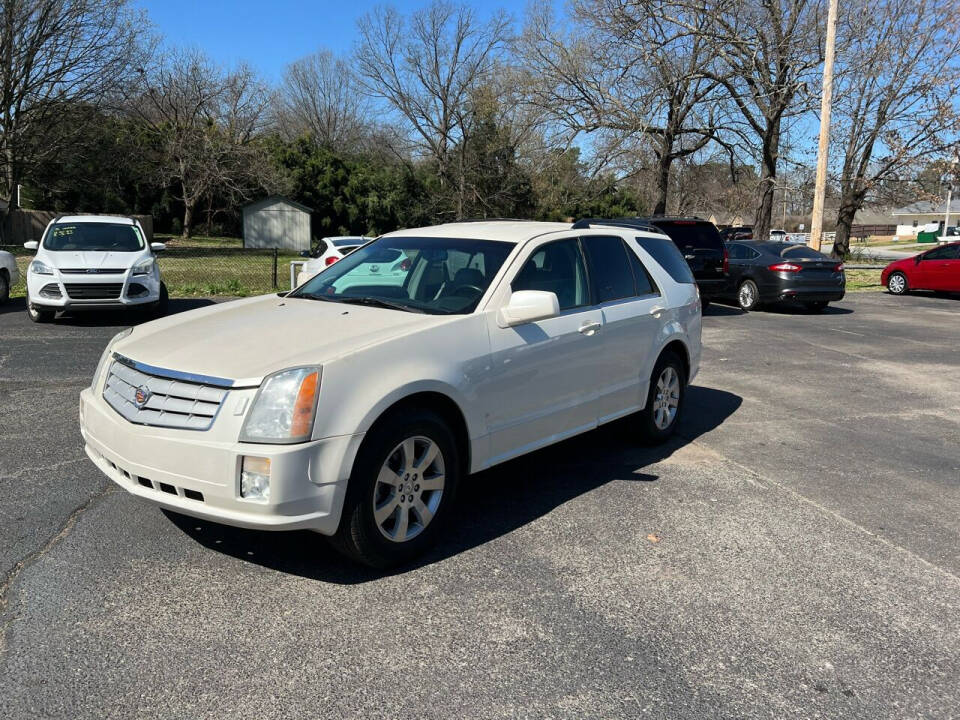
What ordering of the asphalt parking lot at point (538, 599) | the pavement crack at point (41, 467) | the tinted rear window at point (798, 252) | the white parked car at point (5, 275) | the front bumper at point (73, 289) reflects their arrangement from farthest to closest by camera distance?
the tinted rear window at point (798, 252) → the white parked car at point (5, 275) → the front bumper at point (73, 289) → the pavement crack at point (41, 467) → the asphalt parking lot at point (538, 599)

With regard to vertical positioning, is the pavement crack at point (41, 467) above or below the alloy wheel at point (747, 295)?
below

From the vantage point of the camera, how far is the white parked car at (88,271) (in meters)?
11.3

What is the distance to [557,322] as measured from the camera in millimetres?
4730

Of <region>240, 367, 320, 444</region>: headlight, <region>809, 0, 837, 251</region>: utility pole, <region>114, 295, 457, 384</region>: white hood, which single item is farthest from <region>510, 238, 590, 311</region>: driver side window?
<region>809, 0, 837, 251</region>: utility pole

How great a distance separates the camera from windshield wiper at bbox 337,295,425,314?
172 inches

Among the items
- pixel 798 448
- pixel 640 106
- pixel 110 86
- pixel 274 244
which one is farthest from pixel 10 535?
pixel 274 244

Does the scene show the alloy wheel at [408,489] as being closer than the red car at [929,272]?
Yes

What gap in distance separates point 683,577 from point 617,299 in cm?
220

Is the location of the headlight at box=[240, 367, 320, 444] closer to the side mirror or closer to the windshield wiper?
the windshield wiper

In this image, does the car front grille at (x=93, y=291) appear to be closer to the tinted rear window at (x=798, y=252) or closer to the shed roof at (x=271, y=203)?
the tinted rear window at (x=798, y=252)

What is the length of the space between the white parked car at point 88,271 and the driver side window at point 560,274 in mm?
8661

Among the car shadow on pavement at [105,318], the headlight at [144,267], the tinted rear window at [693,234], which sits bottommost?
the car shadow on pavement at [105,318]

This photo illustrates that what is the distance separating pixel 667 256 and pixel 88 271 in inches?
348

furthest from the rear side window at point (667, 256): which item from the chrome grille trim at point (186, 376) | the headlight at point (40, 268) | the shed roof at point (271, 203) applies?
the shed roof at point (271, 203)
